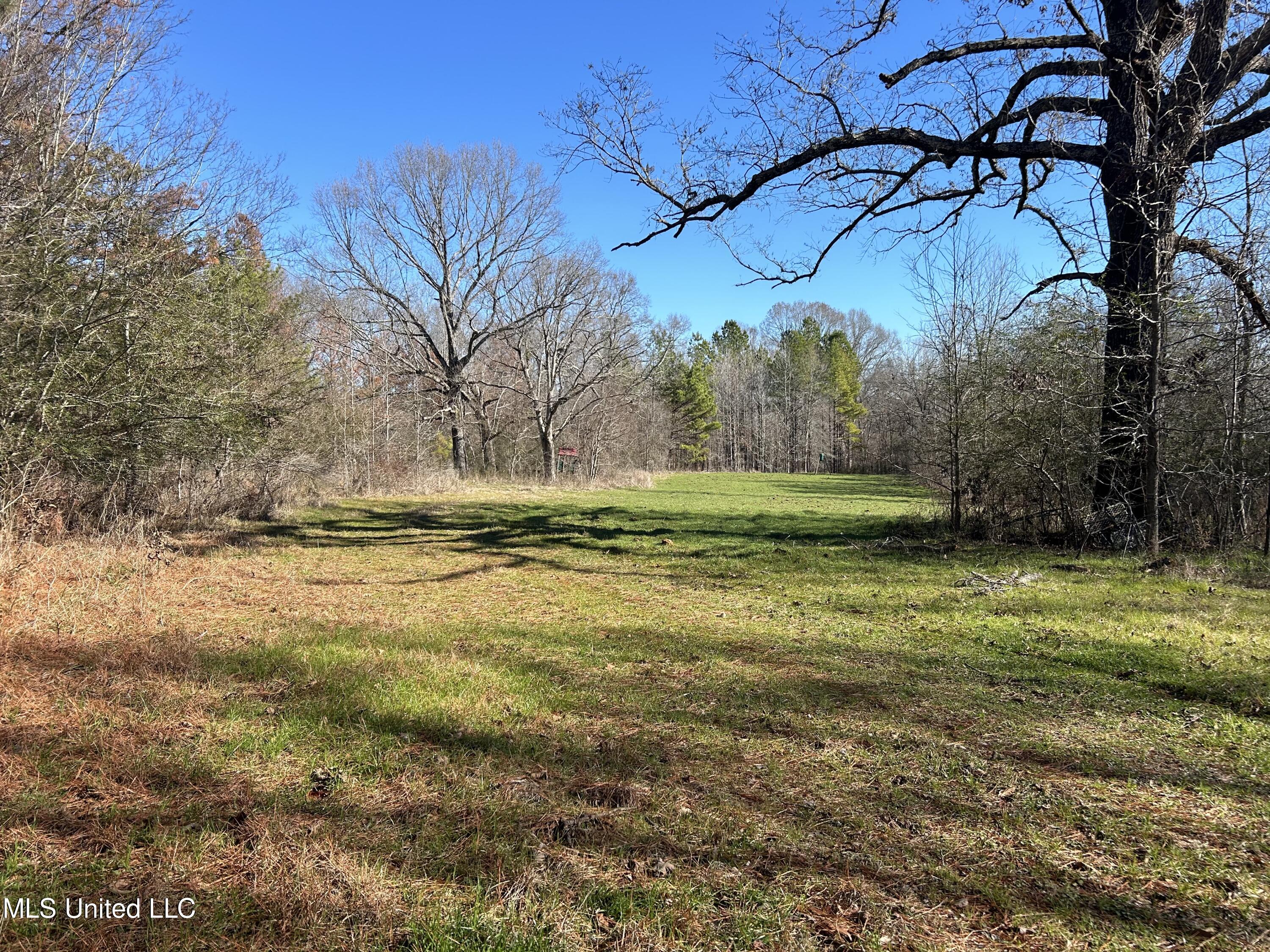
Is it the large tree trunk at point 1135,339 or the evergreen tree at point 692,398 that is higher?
the evergreen tree at point 692,398

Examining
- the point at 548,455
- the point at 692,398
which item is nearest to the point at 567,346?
the point at 548,455

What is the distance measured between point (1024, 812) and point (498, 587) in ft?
21.8

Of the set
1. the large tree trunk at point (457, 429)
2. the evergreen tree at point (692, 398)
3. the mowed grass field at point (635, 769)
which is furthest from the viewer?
the evergreen tree at point (692, 398)

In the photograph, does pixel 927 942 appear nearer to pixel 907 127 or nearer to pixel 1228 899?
pixel 1228 899

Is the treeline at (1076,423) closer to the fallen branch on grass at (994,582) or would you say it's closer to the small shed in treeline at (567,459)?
the fallen branch on grass at (994,582)

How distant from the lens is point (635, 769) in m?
3.32

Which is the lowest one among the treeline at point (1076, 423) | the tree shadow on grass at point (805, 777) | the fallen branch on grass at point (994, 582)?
the tree shadow on grass at point (805, 777)

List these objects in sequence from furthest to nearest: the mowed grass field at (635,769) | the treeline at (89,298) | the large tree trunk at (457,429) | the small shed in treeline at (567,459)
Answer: the small shed in treeline at (567,459) → the large tree trunk at (457,429) → the treeline at (89,298) → the mowed grass field at (635,769)

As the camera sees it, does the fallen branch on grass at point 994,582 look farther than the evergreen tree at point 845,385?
No

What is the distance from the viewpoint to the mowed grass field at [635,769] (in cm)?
Result: 219

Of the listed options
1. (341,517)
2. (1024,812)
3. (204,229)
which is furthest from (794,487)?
(1024,812)

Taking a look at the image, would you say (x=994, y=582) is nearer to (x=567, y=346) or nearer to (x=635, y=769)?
(x=635, y=769)

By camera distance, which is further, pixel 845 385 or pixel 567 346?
pixel 845 385

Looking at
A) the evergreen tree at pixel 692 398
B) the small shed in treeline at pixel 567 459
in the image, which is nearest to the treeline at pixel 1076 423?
the small shed in treeline at pixel 567 459
